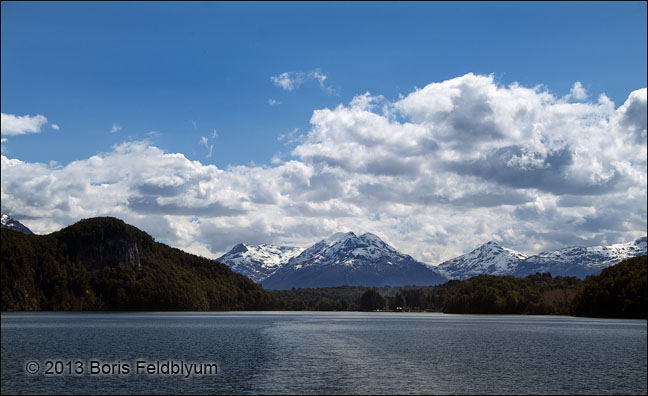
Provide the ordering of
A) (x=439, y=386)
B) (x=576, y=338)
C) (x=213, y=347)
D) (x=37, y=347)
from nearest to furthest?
(x=439, y=386)
(x=37, y=347)
(x=213, y=347)
(x=576, y=338)

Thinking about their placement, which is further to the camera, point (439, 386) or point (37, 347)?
point (37, 347)

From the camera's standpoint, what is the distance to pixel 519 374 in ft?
263

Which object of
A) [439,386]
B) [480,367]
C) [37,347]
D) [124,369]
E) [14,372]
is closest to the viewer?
A: [439,386]

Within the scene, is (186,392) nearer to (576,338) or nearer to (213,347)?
(213,347)

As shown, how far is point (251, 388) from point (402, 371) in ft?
80.7

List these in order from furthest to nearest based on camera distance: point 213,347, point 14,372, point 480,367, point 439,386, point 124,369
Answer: point 213,347, point 480,367, point 124,369, point 14,372, point 439,386

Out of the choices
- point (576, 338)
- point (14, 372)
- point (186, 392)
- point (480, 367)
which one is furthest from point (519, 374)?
point (576, 338)

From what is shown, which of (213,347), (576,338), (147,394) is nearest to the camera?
(147,394)

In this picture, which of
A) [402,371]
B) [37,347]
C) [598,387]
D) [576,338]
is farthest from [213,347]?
[576,338]

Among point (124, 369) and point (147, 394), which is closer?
point (147, 394)

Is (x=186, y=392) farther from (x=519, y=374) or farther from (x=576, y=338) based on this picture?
(x=576, y=338)

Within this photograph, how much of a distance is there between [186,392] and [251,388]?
280 inches

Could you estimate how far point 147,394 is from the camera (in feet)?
201

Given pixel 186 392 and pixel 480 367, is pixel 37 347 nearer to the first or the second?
pixel 186 392
